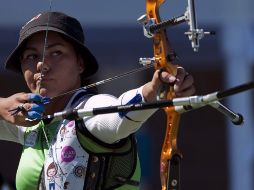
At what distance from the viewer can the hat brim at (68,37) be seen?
9.86 feet

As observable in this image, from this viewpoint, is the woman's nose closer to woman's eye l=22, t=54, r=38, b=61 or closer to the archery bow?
woman's eye l=22, t=54, r=38, b=61

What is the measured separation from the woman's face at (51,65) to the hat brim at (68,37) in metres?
0.02

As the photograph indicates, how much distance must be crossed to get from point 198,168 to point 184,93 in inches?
326

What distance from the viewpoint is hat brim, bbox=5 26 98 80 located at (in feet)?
9.86

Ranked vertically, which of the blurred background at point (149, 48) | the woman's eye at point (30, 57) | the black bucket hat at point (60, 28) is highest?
the blurred background at point (149, 48)

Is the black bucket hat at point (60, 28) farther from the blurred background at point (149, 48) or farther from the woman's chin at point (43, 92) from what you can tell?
the blurred background at point (149, 48)

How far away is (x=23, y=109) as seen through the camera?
2848mm

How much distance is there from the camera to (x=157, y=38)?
280 cm

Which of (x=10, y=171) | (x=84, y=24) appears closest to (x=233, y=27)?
(x=84, y=24)


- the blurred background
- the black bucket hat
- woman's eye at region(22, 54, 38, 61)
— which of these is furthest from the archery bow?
the blurred background

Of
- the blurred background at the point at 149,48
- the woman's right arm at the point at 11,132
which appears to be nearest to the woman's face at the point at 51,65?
the woman's right arm at the point at 11,132

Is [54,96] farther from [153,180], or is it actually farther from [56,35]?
[153,180]

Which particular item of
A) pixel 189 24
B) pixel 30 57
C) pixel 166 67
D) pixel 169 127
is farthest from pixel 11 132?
pixel 189 24

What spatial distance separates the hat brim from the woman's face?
2cm
